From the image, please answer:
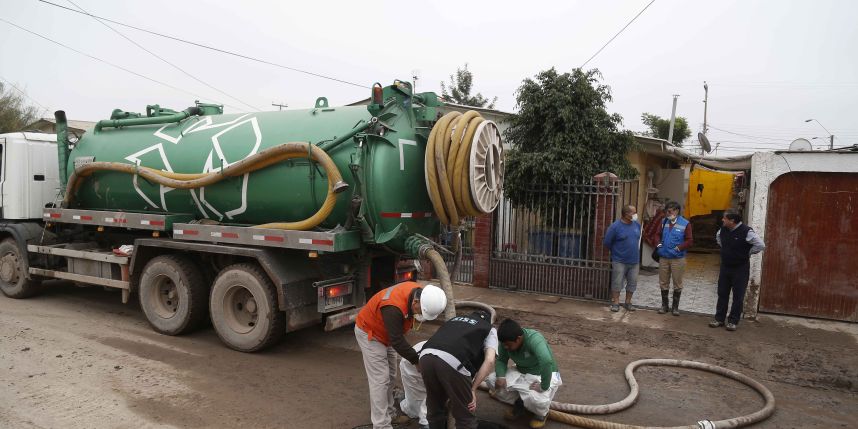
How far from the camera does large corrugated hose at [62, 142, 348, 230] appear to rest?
5676mm

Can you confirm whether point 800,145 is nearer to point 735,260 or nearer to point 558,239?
point 735,260

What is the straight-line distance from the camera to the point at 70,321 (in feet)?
24.3

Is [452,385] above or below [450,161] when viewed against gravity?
below

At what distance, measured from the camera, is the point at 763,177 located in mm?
7688

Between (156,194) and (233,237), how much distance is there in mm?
1664

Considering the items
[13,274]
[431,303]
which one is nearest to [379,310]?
[431,303]

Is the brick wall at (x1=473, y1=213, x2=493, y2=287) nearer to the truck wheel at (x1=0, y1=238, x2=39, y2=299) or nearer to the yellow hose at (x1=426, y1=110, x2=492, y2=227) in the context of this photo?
the yellow hose at (x1=426, y1=110, x2=492, y2=227)

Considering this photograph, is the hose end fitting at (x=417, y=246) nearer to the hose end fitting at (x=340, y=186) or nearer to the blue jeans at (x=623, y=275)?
the hose end fitting at (x=340, y=186)

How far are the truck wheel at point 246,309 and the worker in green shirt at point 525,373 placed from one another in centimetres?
268

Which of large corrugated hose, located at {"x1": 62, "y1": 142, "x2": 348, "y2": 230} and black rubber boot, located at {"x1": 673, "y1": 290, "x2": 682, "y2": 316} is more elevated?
large corrugated hose, located at {"x1": 62, "y1": 142, "x2": 348, "y2": 230}

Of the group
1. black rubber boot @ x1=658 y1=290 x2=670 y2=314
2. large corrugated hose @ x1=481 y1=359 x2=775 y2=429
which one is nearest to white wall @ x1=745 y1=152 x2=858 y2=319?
black rubber boot @ x1=658 y1=290 x2=670 y2=314

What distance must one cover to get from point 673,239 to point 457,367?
17.7 ft

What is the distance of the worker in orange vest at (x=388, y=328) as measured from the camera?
12.9 feet

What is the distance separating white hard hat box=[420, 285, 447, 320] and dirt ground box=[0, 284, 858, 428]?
1297 mm
